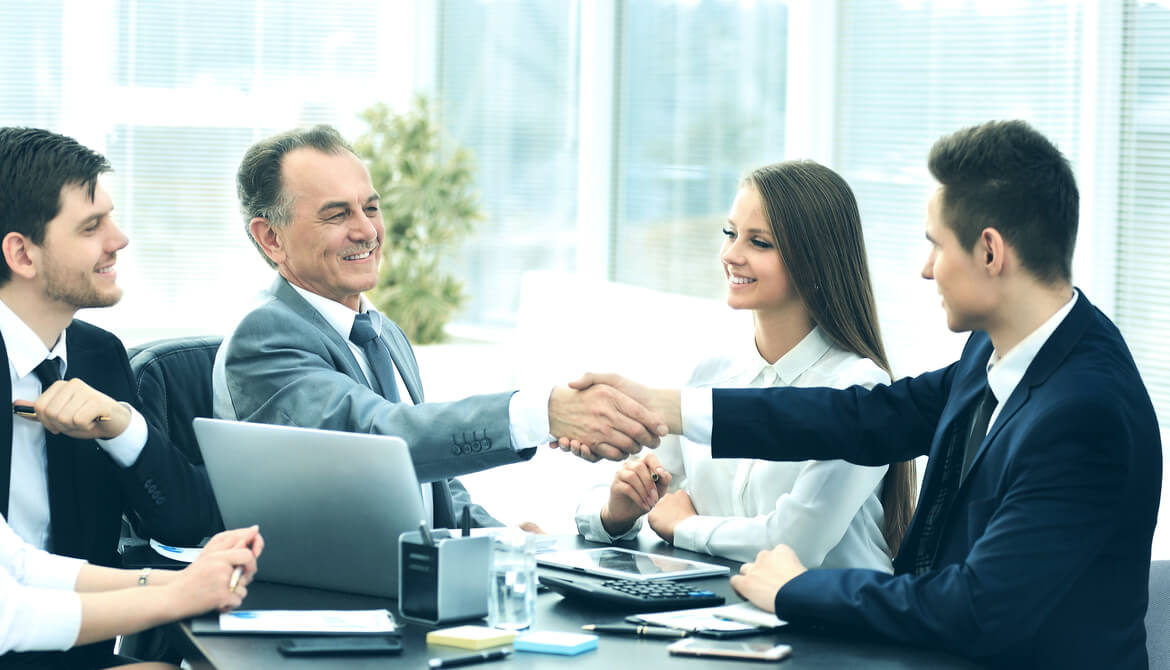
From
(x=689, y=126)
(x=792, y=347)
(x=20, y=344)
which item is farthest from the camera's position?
(x=689, y=126)

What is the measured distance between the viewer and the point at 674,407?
216 centimetres

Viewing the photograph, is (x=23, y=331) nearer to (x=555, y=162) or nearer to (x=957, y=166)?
(x=957, y=166)

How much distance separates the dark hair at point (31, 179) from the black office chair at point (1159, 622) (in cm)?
188

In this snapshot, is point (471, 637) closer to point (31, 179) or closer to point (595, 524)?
point (595, 524)

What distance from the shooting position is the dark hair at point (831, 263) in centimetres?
231

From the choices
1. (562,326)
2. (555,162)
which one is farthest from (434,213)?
(562,326)

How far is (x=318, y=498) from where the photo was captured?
1725 mm

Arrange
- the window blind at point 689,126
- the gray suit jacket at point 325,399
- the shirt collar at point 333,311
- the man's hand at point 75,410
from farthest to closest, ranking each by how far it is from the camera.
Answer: the window blind at point 689,126 → the shirt collar at point 333,311 → the gray suit jacket at point 325,399 → the man's hand at point 75,410

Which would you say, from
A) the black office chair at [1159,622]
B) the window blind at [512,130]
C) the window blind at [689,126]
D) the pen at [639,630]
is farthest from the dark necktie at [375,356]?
the window blind at [512,130]

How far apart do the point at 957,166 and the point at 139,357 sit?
163 cm

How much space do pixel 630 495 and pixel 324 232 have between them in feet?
2.52

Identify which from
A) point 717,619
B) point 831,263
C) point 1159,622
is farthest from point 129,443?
point 1159,622

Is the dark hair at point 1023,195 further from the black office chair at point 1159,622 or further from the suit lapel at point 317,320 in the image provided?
the suit lapel at point 317,320

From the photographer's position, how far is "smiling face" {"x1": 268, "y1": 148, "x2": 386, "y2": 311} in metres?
2.31
